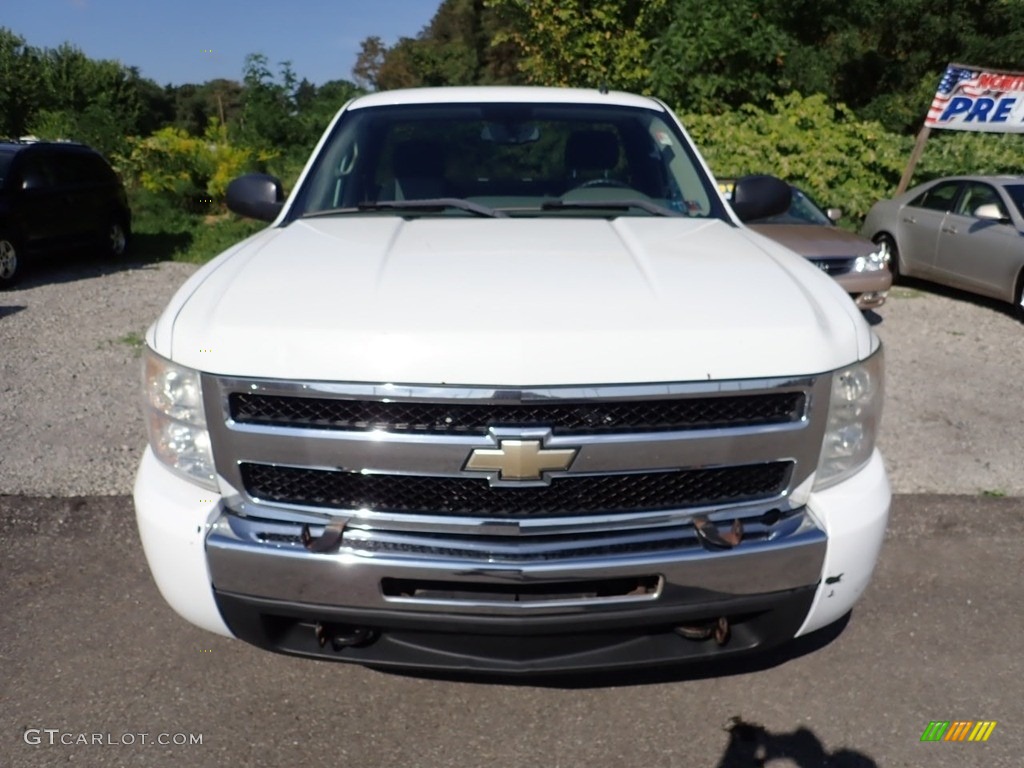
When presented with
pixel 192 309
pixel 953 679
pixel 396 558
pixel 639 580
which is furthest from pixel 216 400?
pixel 953 679

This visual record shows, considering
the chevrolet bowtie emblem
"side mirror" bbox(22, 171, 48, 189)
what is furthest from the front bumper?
"side mirror" bbox(22, 171, 48, 189)

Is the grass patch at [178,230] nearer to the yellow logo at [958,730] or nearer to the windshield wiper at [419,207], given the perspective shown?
the windshield wiper at [419,207]

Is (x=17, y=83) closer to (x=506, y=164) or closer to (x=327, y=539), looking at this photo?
(x=506, y=164)

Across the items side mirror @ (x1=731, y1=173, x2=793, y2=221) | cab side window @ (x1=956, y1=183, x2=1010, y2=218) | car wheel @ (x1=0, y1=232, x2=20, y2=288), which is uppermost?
side mirror @ (x1=731, y1=173, x2=793, y2=221)

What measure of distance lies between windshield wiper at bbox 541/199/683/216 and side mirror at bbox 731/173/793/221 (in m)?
0.51

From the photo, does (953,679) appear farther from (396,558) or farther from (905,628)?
(396,558)

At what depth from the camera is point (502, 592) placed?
97.4 inches

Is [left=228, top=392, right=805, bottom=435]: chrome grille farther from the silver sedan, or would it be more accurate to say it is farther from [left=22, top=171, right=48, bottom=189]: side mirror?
[left=22, top=171, right=48, bottom=189]: side mirror

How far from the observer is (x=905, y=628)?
362cm

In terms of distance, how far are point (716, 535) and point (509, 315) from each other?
2.60 ft

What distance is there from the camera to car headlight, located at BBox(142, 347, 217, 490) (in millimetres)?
2559

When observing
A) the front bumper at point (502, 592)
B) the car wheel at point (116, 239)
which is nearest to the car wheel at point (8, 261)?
the car wheel at point (116, 239)

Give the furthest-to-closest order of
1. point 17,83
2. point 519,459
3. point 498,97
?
point 17,83 < point 498,97 < point 519,459

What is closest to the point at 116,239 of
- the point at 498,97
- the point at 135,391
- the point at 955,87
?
the point at 135,391
